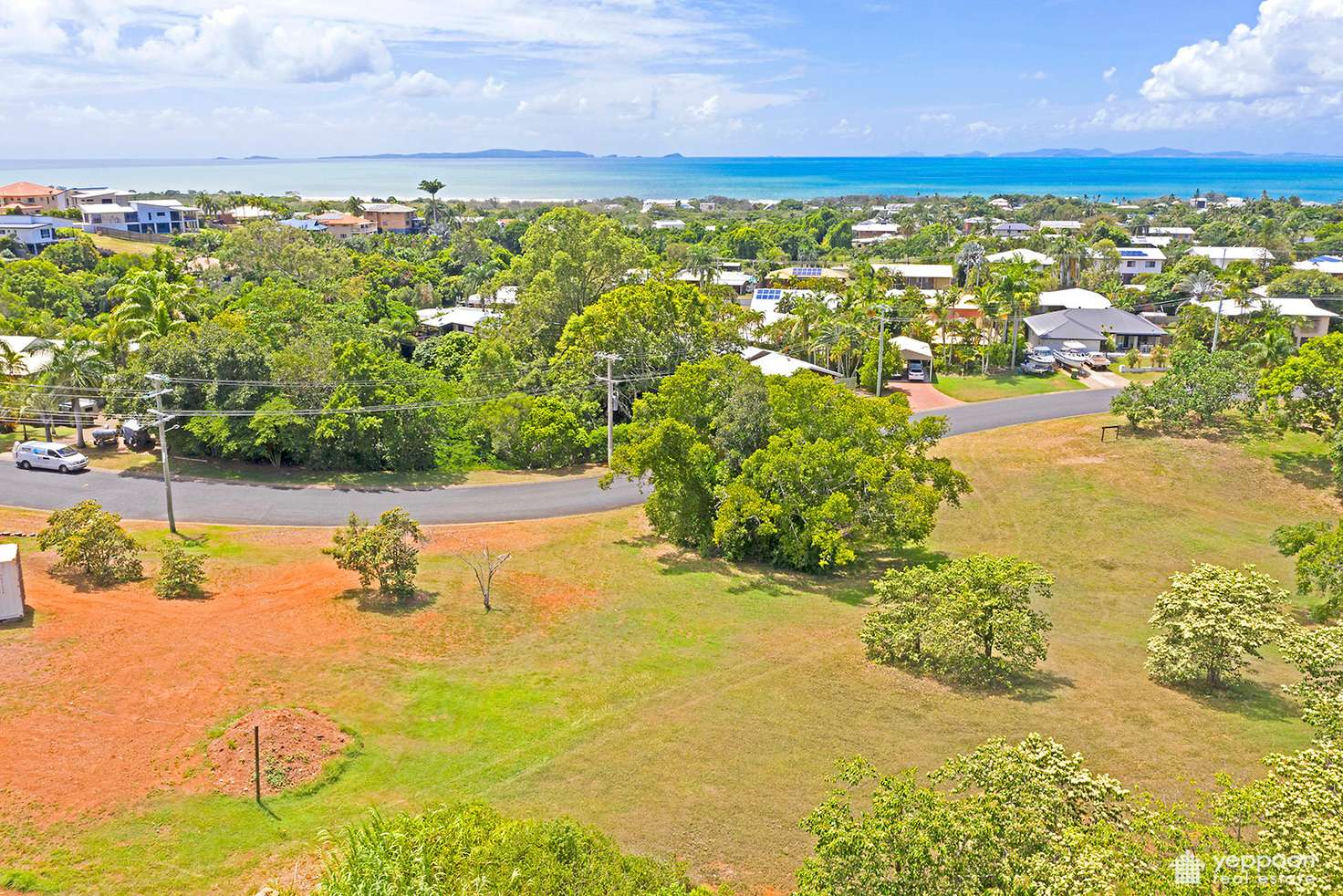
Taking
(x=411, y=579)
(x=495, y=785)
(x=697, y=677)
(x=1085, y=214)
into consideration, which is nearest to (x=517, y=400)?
A: (x=411, y=579)

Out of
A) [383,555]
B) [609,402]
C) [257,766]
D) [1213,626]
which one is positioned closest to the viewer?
[257,766]

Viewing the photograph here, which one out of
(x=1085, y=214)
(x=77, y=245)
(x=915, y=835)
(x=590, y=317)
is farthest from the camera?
(x=1085, y=214)

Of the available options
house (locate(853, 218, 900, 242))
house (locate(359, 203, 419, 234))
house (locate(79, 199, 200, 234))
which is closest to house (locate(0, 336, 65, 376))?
house (locate(79, 199, 200, 234))

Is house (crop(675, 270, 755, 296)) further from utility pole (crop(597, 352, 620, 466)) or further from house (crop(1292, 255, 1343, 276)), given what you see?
house (crop(1292, 255, 1343, 276))

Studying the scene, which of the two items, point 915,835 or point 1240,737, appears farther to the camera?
point 1240,737

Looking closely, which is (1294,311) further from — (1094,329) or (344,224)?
(344,224)

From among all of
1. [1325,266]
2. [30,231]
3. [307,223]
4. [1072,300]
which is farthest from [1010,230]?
[30,231]

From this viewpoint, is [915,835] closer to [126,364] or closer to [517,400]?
[517,400]
